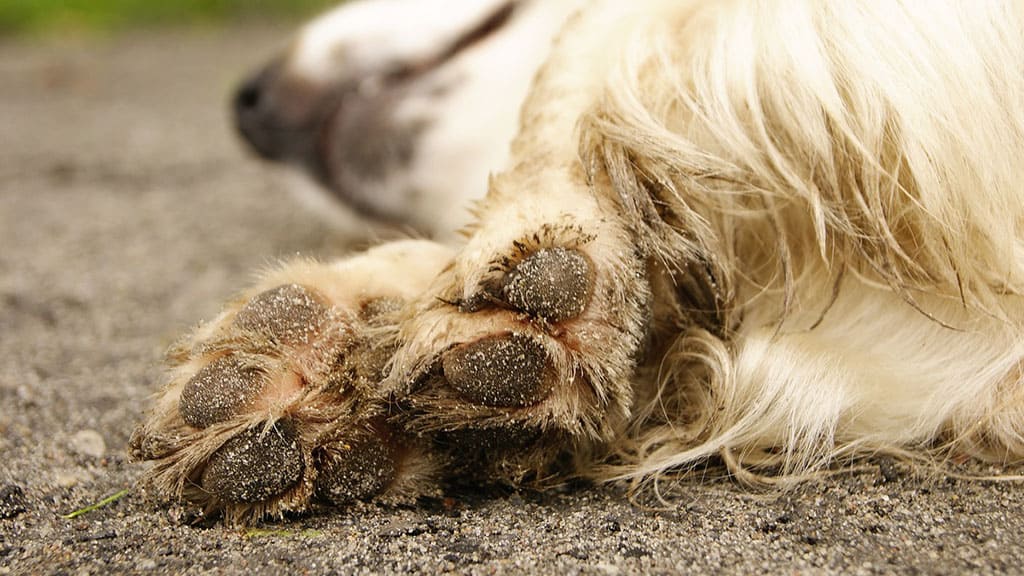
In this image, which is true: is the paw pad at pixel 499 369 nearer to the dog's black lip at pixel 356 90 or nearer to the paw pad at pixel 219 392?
the paw pad at pixel 219 392

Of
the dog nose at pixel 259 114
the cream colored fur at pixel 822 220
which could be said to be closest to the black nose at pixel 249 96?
the dog nose at pixel 259 114

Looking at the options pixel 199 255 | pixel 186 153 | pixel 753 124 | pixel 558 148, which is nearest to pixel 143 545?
pixel 558 148

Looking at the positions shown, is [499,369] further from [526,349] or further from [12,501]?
[12,501]

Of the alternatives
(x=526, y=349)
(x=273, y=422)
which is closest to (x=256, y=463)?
(x=273, y=422)

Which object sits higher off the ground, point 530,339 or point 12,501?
point 530,339

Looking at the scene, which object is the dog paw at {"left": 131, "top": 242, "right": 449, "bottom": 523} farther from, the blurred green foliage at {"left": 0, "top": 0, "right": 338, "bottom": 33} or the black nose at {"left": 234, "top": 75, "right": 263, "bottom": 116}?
the blurred green foliage at {"left": 0, "top": 0, "right": 338, "bottom": 33}

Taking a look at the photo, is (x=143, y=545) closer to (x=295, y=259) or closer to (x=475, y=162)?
(x=295, y=259)

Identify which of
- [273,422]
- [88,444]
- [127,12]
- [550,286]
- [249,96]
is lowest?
[88,444]
